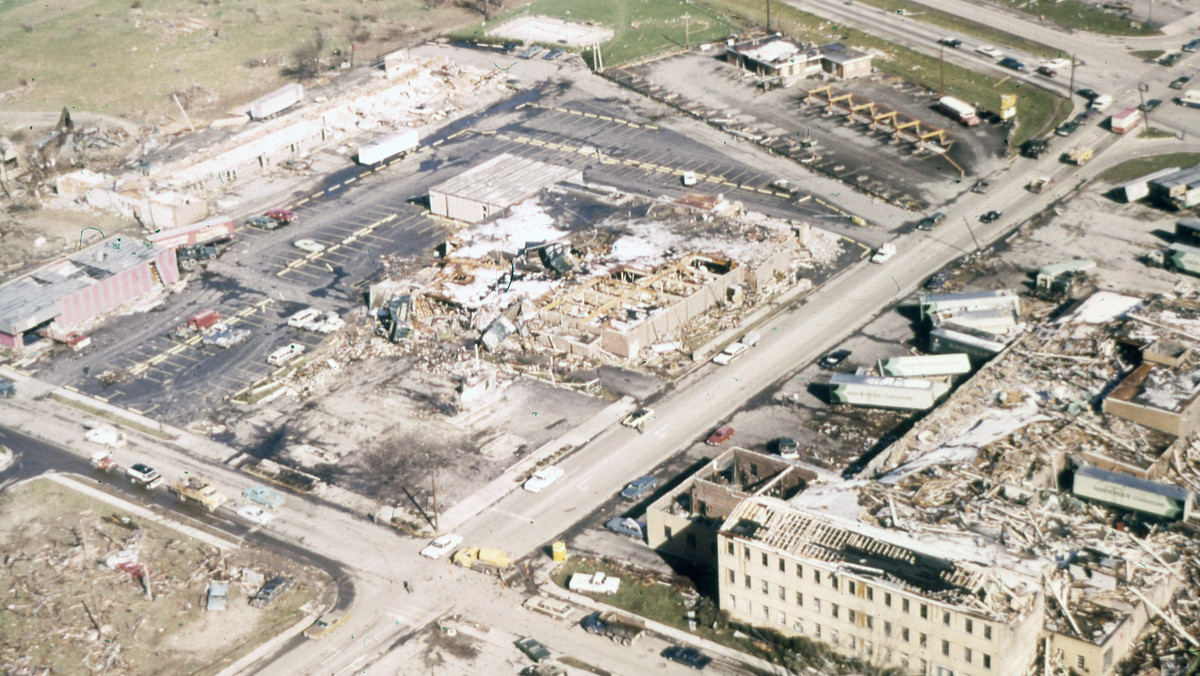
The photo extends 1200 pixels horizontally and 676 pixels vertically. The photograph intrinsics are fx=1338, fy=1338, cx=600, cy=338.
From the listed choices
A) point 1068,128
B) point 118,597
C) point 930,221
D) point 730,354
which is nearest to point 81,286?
point 118,597

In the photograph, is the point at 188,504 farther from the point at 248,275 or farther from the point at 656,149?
the point at 656,149

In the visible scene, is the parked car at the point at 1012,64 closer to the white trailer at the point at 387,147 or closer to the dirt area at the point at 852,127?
the dirt area at the point at 852,127

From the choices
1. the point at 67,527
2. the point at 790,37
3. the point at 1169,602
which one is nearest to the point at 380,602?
the point at 67,527

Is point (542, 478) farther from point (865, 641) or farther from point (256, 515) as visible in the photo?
point (865, 641)

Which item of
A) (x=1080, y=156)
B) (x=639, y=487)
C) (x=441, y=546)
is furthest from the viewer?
(x=1080, y=156)

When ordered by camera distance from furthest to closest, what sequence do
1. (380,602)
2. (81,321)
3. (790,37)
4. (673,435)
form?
1. (790,37)
2. (81,321)
3. (673,435)
4. (380,602)

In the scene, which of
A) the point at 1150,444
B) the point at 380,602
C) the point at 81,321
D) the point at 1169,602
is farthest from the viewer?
the point at 81,321

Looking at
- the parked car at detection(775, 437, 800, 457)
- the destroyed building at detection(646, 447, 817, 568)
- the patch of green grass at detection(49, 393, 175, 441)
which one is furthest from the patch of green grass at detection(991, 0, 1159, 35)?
the patch of green grass at detection(49, 393, 175, 441)

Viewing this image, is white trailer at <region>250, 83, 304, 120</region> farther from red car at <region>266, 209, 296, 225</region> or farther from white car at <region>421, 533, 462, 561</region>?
white car at <region>421, 533, 462, 561</region>
